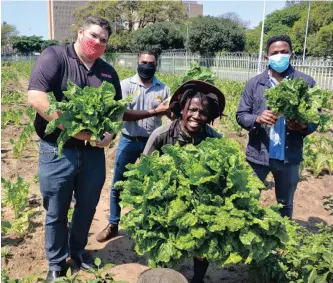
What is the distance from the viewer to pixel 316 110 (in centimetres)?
314

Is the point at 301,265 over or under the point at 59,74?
under

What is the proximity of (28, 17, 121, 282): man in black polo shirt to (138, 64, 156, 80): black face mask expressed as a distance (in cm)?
78

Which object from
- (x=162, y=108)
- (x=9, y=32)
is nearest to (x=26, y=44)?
(x=9, y=32)

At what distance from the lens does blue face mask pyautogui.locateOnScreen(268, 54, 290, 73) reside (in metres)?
3.52

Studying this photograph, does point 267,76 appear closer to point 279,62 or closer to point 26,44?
point 279,62

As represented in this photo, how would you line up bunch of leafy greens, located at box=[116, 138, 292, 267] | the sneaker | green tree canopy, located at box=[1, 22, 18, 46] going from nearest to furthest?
bunch of leafy greens, located at box=[116, 138, 292, 267]
the sneaker
green tree canopy, located at box=[1, 22, 18, 46]

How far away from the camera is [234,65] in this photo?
2206 cm

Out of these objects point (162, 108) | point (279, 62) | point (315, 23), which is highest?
point (315, 23)

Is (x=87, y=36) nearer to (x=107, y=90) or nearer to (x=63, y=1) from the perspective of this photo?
(x=107, y=90)

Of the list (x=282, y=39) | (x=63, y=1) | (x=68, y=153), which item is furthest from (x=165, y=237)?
(x=63, y=1)

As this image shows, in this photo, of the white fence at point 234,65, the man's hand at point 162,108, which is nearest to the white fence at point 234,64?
the white fence at point 234,65

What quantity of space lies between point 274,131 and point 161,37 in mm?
34294

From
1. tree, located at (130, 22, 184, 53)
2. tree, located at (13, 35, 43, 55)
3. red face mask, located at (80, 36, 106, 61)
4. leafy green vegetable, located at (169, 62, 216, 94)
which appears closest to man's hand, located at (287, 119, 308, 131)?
leafy green vegetable, located at (169, 62, 216, 94)

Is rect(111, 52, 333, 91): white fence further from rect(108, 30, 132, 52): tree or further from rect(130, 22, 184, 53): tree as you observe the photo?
rect(108, 30, 132, 52): tree
